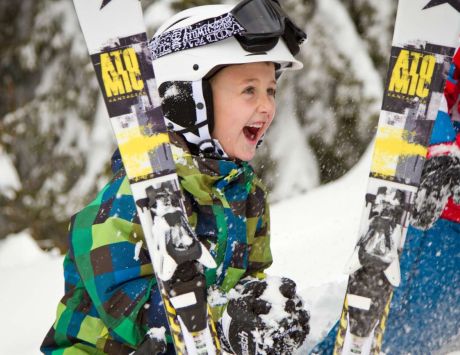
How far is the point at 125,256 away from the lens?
77.4 inches

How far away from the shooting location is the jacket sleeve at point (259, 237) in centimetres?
236

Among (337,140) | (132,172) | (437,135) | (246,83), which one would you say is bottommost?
(337,140)

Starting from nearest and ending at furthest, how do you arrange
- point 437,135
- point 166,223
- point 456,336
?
1. point 166,223
2. point 437,135
3. point 456,336

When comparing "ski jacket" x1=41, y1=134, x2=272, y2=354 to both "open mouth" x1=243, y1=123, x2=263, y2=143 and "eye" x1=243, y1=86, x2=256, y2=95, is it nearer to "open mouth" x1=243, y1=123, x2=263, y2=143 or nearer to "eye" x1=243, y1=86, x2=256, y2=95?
"open mouth" x1=243, y1=123, x2=263, y2=143

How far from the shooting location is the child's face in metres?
2.14

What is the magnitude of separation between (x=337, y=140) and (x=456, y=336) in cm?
479

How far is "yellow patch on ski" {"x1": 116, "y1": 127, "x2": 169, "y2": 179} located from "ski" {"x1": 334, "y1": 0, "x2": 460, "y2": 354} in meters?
0.64

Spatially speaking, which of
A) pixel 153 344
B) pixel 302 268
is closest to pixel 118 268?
pixel 153 344

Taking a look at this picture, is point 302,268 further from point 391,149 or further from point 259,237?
point 391,149

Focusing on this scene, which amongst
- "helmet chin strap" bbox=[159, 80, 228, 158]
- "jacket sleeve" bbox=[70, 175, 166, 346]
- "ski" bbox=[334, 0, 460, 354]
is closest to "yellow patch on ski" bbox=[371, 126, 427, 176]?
"ski" bbox=[334, 0, 460, 354]

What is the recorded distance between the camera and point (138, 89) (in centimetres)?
185

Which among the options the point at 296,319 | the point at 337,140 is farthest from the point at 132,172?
the point at 337,140

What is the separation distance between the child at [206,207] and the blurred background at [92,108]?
170 inches

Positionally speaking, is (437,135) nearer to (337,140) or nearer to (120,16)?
(120,16)
